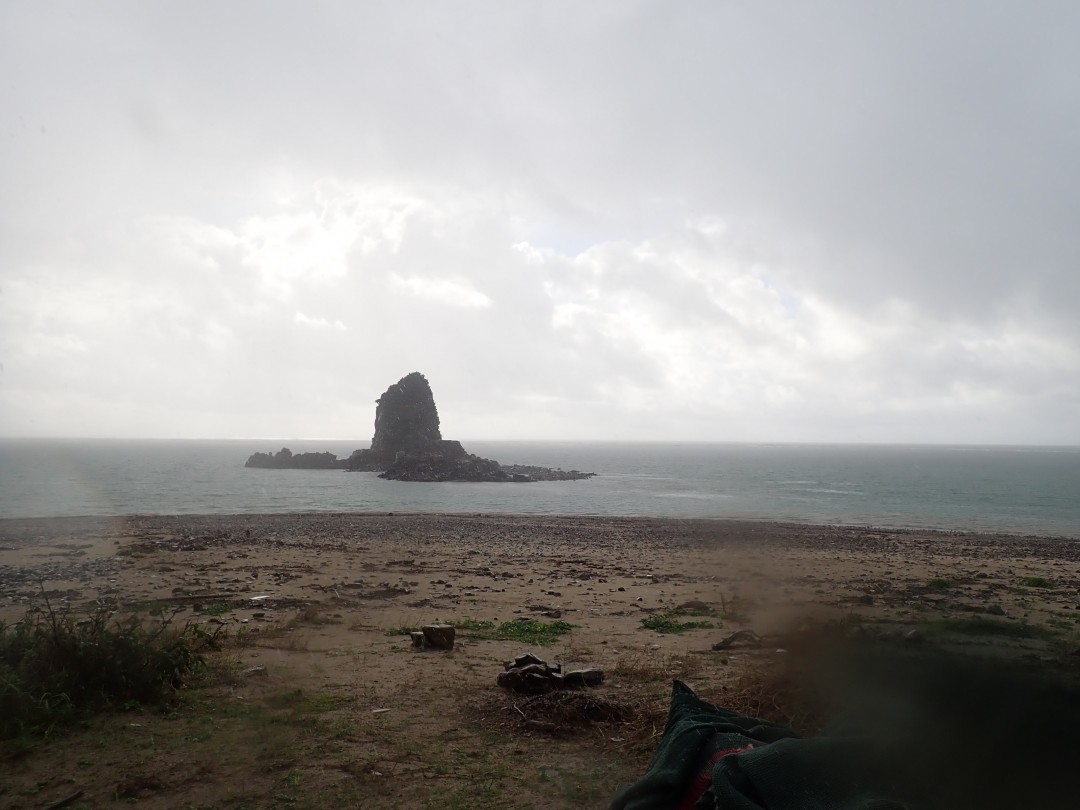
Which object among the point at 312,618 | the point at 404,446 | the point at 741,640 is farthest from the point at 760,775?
the point at 404,446

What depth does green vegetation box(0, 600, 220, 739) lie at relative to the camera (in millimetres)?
6703

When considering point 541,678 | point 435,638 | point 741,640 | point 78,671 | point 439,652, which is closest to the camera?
point 78,671

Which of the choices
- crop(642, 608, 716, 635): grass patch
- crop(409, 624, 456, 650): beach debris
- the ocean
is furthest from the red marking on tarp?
the ocean

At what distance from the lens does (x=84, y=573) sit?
18625 mm

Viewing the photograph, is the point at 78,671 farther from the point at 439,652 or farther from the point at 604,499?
the point at 604,499

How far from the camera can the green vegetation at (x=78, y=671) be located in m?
6.70

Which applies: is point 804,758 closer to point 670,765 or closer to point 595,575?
point 670,765

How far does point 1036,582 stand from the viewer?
20.6 m

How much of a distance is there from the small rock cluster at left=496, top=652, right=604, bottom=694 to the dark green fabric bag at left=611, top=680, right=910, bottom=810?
3626mm

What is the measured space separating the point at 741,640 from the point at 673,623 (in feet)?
7.83

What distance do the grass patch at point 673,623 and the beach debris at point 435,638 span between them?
4.48 m

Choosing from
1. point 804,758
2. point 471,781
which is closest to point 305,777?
point 471,781

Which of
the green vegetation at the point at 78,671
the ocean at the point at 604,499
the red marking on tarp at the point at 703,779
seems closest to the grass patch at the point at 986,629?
the red marking on tarp at the point at 703,779

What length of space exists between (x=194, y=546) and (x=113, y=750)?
21276mm
